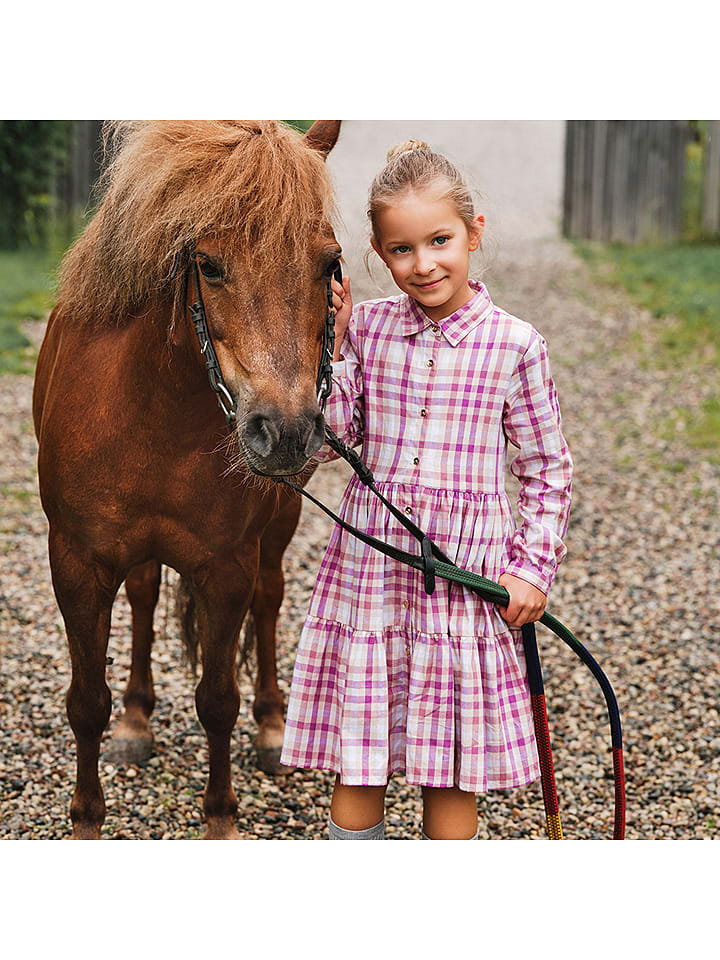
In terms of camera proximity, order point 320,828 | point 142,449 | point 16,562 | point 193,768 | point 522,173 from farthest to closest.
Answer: point 522,173, point 16,562, point 193,768, point 320,828, point 142,449

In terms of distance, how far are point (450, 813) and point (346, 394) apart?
1.09 m

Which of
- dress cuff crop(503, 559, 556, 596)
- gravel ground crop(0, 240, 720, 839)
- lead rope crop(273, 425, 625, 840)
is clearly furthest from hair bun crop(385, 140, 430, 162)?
gravel ground crop(0, 240, 720, 839)

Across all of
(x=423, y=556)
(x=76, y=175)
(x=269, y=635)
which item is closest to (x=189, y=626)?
(x=269, y=635)

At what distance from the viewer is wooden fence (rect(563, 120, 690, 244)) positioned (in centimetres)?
1328

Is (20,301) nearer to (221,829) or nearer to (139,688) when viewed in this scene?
(139,688)

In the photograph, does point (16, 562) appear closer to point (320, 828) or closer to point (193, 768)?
point (193, 768)

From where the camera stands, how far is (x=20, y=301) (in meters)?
10.3

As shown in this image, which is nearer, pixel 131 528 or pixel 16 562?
pixel 131 528

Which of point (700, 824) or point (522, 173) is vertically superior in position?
point (522, 173)

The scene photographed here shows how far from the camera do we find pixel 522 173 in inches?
690

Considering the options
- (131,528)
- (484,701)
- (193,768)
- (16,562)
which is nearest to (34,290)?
(16,562)

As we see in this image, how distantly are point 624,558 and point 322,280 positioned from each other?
4329mm

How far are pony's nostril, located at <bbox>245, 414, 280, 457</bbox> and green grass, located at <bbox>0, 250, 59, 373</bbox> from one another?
621 cm

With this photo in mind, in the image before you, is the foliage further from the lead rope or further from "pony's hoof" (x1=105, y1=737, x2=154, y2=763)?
the lead rope
